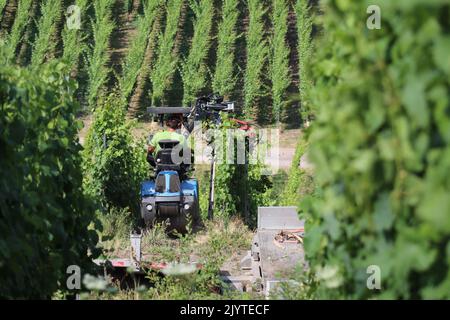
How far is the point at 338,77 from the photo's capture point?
4375mm

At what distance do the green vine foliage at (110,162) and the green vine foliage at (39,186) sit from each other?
246 inches

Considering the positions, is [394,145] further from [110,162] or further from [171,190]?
[110,162]

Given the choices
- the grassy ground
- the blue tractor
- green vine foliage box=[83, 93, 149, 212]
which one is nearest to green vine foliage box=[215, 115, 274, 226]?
the grassy ground

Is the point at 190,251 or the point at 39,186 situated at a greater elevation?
the point at 39,186

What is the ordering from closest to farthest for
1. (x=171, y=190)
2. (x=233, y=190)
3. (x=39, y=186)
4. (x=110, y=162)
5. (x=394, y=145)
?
(x=394, y=145) < (x=39, y=186) < (x=171, y=190) < (x=110, y=162) < (x=233, y=190)

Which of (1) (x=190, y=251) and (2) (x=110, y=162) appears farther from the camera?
(2) (x=110, y=162)

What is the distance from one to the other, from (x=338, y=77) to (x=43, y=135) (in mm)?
2267

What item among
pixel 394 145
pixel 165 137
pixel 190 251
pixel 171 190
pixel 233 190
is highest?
pixel 165 137

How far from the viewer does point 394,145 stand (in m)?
3.15

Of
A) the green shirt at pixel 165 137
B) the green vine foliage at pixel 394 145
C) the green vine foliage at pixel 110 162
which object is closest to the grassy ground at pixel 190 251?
the green shirt at pixel 165 137

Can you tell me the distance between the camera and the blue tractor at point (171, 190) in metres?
11.2

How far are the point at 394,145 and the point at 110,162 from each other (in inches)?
399

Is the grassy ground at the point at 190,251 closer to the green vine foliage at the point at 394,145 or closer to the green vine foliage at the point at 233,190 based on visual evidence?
the green vine foliage at the point at 233,190

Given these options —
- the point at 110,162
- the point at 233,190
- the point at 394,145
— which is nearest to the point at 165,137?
the point at 110,162
